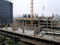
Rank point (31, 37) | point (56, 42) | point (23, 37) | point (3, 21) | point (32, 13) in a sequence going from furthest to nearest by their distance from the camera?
point (32, 13) < point (3, 21) < point (23, 37) < point (31, 37) < point (56, 42)

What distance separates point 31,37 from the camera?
14.5 m

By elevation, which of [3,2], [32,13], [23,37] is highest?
[3,2]

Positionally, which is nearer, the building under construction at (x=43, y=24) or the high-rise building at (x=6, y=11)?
the building under construction at (x=43, y=24)

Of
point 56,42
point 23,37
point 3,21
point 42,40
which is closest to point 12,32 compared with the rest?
point 23,37

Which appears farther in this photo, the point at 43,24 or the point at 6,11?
the point at 6,11

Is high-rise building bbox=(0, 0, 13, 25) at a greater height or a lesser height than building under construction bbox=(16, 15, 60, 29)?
greater

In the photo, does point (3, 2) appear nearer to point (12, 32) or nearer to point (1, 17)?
point (1, 17)

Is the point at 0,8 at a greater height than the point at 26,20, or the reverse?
the point at 0,8

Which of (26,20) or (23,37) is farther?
(26,20)

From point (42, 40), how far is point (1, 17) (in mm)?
28957

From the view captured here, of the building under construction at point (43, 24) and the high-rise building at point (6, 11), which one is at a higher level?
the high-rise building at point (6, 11)

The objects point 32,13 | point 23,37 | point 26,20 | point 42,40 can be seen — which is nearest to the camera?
point 42,40

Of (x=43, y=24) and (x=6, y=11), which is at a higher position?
(x=6, y=11)

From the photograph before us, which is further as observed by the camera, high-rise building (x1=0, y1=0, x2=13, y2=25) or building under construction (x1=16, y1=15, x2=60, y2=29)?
high-rise building (x1=0, y1=0, x2=13, y2=25)
